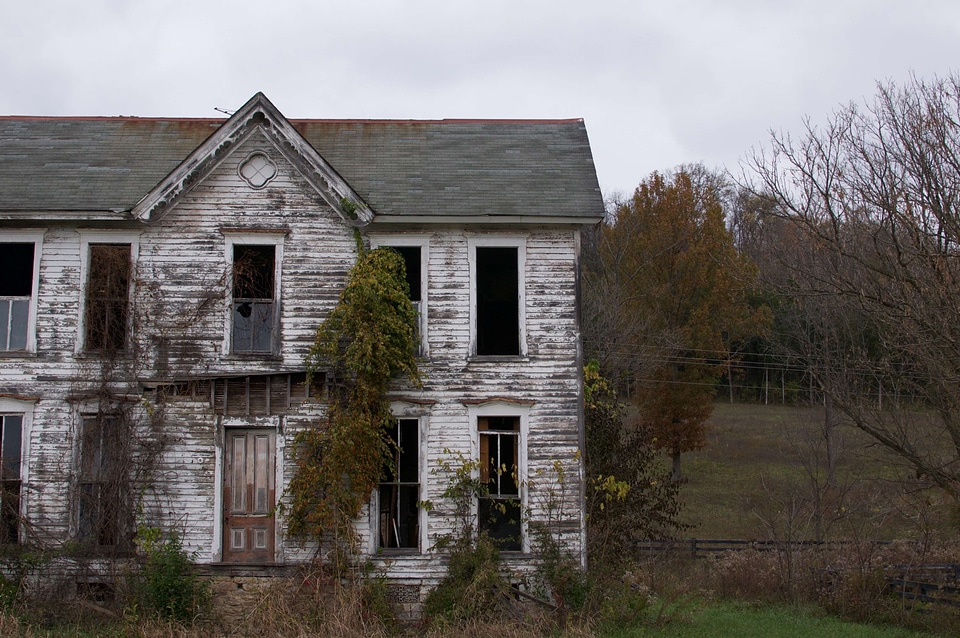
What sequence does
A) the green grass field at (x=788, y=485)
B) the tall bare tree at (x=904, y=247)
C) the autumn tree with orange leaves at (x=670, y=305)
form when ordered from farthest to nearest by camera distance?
the autumn tree with orange leaves at (x=670, y=305) < the green grass field at (x=788, y=485) < the tall bare tree at (x=904, y=247)

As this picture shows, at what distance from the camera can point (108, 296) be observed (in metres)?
14.5

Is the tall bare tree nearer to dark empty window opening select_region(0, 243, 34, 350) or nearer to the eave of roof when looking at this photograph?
Result: the eave of roof

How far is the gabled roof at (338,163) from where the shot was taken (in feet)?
47.3

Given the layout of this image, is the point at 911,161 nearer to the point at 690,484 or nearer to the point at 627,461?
the point at 627,461

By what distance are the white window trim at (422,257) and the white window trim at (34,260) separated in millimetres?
5488

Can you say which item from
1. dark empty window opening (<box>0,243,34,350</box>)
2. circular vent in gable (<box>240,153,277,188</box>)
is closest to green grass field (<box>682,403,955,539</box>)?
circular vent in gable (<box>240,153,277,188</box>)

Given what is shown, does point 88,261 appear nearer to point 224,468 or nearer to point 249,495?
point 224,468

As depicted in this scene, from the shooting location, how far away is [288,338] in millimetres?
14422

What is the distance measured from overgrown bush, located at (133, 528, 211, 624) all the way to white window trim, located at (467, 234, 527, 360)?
18.1 feet

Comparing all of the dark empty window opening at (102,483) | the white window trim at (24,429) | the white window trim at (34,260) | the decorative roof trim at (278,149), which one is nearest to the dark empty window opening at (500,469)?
the decorative roof trim at (278,149)

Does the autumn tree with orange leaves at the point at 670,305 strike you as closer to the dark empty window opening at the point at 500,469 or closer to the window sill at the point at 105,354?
the dark empty window opening at the point at 500,469

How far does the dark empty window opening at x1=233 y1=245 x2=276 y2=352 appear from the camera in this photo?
14586mm

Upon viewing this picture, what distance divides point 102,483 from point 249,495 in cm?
231

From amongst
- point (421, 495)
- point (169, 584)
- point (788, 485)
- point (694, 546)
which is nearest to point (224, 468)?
point (169, 584)
